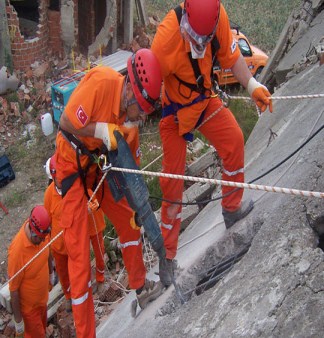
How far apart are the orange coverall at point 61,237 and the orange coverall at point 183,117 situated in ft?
3.68

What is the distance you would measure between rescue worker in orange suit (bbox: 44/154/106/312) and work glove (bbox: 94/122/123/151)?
131 cm

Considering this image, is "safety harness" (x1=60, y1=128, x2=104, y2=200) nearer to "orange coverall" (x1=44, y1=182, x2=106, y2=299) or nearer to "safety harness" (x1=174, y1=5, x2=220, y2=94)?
"safety harness" (x1=174, y1=5, x2=220, y2=94)

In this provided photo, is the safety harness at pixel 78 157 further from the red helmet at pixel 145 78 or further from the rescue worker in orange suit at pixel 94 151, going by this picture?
the red helmet at pixel 145 78

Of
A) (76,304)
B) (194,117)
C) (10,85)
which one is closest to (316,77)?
(194,117)

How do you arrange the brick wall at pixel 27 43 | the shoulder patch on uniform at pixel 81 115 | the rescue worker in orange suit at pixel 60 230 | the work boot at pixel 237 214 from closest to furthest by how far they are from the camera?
the shoulder patch on uniform at pixel 81 115 < the work boot at pixel 237 214 < the rescue worker in orange suit at pixel 60 230 < the brick wall at pixel 27 43

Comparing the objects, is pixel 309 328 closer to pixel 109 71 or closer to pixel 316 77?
pixel 109 71

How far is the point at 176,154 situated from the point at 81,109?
99cm

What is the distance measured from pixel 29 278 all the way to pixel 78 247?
48.4 inches

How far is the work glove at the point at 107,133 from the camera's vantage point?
317 centimetres

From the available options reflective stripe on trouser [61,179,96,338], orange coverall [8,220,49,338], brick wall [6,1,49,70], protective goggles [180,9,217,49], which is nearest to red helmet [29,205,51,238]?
orange coverall [8,220,49,338]

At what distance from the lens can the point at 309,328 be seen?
7.31 feet

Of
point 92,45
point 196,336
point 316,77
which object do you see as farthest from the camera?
point 92,45

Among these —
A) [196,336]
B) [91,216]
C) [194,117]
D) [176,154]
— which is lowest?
[91,216]

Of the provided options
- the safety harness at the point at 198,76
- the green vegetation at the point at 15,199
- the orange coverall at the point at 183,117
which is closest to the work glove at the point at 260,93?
the orange coverall at the point at 183,117
